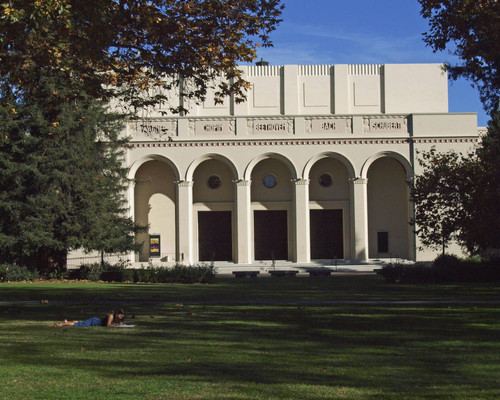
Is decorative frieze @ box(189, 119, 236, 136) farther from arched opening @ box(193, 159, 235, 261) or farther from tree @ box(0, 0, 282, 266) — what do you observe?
tree @ box(0, 0, 282, 266)

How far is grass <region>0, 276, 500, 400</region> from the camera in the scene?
7684 mm

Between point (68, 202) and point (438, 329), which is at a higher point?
point (68, 202)

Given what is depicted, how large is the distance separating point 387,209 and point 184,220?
46.7ft

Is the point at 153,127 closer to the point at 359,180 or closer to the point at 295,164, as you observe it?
the point at 295,164

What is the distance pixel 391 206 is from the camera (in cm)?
4803

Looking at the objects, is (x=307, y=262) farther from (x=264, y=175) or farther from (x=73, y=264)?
(x=73, y=264)

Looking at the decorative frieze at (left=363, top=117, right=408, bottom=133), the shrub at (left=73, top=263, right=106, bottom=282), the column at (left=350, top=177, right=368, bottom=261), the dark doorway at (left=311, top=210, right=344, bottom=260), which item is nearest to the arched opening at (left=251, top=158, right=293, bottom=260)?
the dark doorway at (left=311, top=210, right=344, bottom=260)

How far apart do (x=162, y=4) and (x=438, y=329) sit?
943 centimetres

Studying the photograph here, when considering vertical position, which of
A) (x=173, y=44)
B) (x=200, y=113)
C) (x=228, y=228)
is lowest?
(x=228, y=228)

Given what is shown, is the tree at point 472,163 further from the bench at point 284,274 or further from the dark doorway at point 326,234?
the dark doorway at point 326,234

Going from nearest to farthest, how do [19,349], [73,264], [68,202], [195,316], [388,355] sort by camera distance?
[388,355] → [19,349] → [195,316] → [68,202] → [73,264]

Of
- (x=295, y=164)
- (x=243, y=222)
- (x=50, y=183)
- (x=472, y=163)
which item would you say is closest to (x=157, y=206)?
(x=243, y=222)

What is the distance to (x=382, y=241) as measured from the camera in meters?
47.8

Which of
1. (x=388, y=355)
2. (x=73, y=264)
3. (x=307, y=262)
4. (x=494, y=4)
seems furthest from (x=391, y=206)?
(x=388, y=355)
